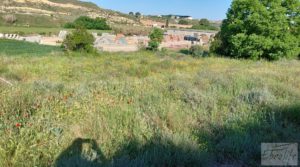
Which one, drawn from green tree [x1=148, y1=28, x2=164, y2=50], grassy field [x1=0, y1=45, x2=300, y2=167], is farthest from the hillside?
grassy field [x1=0, y1=45, x2=300, y2=167]

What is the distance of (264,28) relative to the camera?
26.0m

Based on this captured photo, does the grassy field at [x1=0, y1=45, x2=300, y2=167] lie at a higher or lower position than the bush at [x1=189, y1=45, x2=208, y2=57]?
higher

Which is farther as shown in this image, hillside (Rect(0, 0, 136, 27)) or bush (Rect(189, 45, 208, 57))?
hillside (Rect(0, 0, 136, 27))

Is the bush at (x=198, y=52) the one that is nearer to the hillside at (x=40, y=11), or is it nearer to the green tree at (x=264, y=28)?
the green tree at (x=264, y=28)

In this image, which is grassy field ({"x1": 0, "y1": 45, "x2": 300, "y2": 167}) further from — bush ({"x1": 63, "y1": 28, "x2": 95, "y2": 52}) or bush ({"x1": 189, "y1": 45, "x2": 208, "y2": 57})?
bush ({"x1": 189, "y1": 45, "x2": 208, "y2": 57})

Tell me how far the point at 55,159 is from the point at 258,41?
2531 cm

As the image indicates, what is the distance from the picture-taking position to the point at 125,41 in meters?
67.4

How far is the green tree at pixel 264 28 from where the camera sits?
86.2 feet

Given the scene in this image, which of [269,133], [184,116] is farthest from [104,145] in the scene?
[269,133]

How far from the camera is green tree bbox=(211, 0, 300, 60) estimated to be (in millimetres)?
26266

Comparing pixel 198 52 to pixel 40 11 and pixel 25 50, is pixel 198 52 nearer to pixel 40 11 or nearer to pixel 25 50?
pixel 25 50

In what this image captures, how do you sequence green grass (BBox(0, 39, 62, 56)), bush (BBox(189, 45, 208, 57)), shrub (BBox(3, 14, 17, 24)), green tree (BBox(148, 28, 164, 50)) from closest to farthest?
bush (BBox(189, 45, 208, 57))
green grass (BBox(0, 39, 62, 56))
green tree (BBox(148, 28, 164, 50))
shrub (BBox(3, 14, 17, 24))

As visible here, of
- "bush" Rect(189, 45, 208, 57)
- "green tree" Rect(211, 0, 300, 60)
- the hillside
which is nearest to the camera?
"green tree" Rect(211, 0, 300, 60)

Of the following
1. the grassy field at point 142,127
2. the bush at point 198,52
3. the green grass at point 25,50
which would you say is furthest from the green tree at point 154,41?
the grassy field at point 142,127
